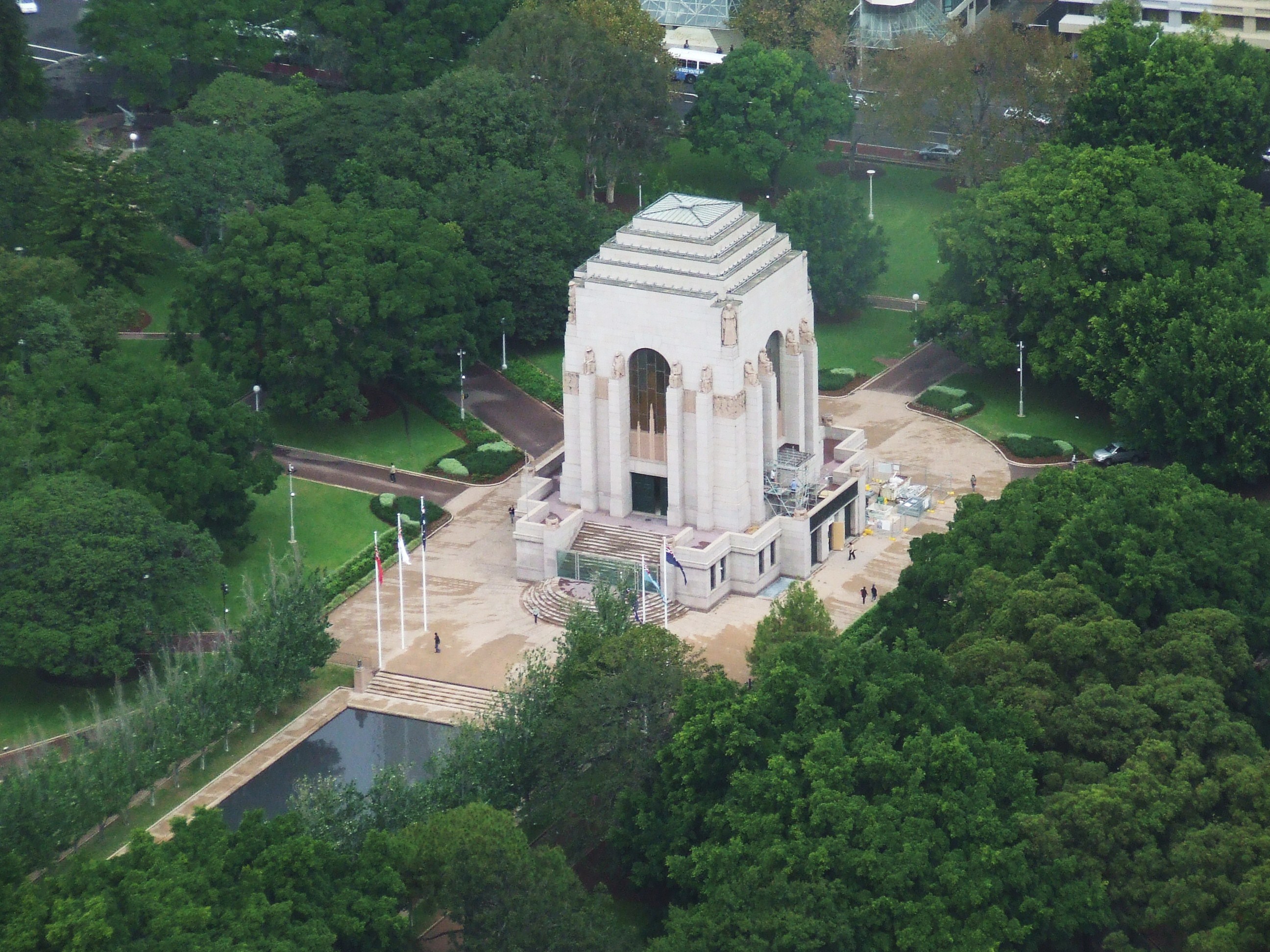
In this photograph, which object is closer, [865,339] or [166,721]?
[166,721]

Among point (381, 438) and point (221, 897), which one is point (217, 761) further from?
→ point (381, 438)

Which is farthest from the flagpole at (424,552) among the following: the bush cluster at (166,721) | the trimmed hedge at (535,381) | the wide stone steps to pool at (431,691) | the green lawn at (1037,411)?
the green lawn at (1037,411)

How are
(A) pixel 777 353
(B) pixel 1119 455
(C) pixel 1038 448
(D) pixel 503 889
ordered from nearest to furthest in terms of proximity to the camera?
(D) pixel 503 889, (A) pixel 777 353, (B) pixel 1119 455, (C) pixel 1038 448

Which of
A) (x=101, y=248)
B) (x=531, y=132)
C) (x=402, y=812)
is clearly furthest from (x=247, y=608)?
(x=531, y=132)

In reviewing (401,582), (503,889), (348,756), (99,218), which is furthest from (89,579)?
(99,218)

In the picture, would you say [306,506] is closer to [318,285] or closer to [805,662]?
[318,285]

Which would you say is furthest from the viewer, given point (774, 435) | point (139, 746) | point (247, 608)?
point (774, 435)
